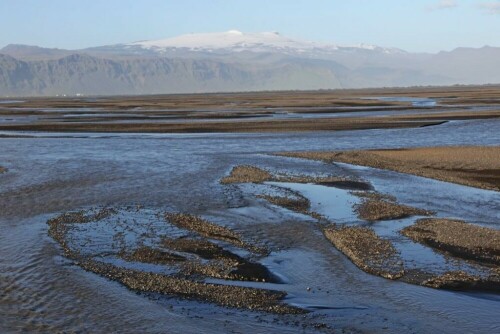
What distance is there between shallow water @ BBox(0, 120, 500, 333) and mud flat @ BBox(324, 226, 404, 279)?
30 centimetres

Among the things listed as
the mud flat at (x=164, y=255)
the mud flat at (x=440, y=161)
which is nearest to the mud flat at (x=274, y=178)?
the mud flat at (x=440, y=161)

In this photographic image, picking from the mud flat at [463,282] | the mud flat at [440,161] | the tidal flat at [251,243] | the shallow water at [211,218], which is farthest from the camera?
the mud flat at [440,161]

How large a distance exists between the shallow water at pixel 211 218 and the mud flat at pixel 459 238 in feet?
4.03

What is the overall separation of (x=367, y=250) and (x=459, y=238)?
2553 millimetres

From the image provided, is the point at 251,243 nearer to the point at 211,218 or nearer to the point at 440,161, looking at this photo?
the point at 211,218

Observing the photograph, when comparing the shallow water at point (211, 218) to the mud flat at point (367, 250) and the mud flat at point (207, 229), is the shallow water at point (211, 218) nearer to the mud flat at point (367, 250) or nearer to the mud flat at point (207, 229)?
the mud flat at point (367, 250)

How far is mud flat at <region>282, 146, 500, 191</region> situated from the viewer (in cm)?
2445

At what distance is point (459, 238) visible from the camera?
15164mm

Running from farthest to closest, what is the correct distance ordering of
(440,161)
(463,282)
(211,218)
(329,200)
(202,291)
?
(440,161)
(329,200)
(211,218)
(463,282)
(202,291)

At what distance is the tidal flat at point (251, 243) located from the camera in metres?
10.6

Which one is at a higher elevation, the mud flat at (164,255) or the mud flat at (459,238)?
the mud flat at (459,238)

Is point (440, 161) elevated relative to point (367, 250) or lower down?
elevated

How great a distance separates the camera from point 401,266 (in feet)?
43.1

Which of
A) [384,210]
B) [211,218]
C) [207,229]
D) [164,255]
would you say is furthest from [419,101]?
[164,255]
